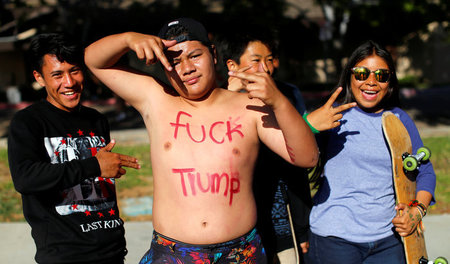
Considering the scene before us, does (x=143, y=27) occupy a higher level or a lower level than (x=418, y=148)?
higher

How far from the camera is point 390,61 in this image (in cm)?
278

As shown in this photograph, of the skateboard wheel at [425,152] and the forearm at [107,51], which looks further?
the skateboard wheel at [425,152]

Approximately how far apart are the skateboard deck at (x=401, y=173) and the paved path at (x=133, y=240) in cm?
193

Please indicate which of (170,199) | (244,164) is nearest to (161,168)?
(170,199)

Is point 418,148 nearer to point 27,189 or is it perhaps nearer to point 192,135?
point 192,135

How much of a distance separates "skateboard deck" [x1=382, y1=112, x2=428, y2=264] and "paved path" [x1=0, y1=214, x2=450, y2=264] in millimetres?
1933

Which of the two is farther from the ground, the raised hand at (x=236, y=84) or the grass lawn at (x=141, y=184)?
the raised hand at (x=236, y=84)

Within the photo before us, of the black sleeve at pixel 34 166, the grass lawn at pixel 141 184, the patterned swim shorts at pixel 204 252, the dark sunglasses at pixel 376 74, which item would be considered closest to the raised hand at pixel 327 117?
the dark sunglasses at pixel 376 74

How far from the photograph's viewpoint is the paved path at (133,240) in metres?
4.46

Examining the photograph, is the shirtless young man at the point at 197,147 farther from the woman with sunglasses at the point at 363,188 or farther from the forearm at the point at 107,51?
the woman with sunglasses at the point at 363,188

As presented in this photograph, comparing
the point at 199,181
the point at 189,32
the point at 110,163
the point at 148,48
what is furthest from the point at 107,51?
the point at 199,181

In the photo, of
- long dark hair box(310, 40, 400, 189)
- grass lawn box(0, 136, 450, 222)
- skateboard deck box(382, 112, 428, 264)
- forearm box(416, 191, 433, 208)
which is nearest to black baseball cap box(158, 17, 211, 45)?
long dark hair box(310, 40, 400, 189)

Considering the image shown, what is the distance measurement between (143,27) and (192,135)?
17.6m

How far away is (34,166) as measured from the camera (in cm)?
221
